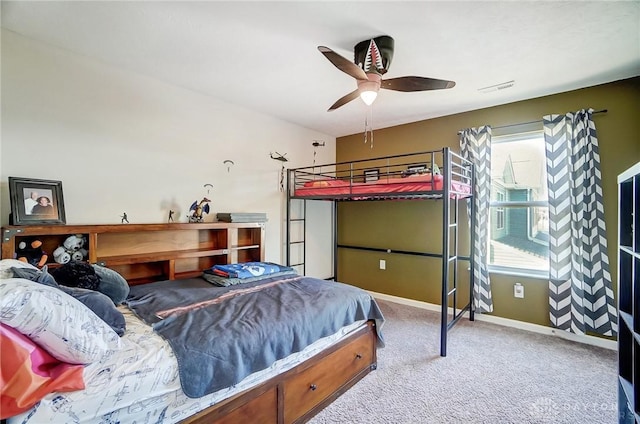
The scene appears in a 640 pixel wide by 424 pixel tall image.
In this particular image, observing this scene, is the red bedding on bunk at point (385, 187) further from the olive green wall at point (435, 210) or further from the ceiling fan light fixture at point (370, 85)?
the ceiling fan light fixture at point (370, 85)

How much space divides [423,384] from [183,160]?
9.38 ft

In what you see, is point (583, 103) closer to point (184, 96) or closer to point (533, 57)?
point (533, 57)

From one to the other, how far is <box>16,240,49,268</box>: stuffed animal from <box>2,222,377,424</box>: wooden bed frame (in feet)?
0.16

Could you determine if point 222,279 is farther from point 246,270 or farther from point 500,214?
point 500,214

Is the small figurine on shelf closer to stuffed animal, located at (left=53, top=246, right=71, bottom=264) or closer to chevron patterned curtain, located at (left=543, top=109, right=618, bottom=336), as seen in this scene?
stuffed animal, located at (left=53, top=246, right=71, bottom=264)

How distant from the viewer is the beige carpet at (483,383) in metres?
1.82

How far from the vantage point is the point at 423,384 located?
214 centimetres

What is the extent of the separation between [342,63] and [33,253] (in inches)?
97.2

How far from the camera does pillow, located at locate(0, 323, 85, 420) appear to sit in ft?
2.87

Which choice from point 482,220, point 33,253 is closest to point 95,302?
point 33,253

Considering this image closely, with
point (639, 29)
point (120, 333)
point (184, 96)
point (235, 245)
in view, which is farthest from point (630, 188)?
point (184, 96)

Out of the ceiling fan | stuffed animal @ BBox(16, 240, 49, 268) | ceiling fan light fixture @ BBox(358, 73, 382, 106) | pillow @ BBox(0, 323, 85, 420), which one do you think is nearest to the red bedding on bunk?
the ceiling fan

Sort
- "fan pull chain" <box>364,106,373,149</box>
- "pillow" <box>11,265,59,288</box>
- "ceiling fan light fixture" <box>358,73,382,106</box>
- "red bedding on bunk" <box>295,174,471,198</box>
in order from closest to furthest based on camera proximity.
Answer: "pillow" <box>11,265,59,288</box> → "ceiling fan light fixture" <box>358,73,382,106</box> → "red bedding on bunk" <box>295,174,471,198</box> → "fan pull chain" <box>364,106,373,149</box>

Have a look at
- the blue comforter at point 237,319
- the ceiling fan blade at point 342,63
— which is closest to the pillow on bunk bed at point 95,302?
the blue comforter at point 237,319
